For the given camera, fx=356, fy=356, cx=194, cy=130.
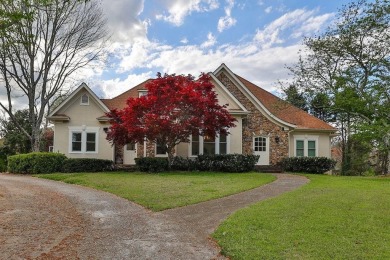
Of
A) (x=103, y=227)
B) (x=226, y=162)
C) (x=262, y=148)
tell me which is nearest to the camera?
(x=103, y=227)

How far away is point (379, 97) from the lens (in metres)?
15.7

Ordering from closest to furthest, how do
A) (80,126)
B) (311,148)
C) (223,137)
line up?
(223,137)
(80,126)
(311,148)

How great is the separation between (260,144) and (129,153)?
27.4ft

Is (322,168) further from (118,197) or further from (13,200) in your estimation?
(13,200)

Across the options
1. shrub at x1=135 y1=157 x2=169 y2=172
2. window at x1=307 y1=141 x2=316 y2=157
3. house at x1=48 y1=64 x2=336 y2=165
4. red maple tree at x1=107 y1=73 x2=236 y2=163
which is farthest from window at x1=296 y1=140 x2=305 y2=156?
shrub at x1=135 y1=157 x2=169 y2=172

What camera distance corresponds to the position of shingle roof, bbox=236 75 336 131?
23578 mm

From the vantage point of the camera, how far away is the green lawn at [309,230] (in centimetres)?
511

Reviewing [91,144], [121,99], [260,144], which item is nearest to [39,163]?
[91,144]

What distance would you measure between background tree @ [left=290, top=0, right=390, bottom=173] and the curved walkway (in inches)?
335

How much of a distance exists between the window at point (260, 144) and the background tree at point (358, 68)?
4.09m

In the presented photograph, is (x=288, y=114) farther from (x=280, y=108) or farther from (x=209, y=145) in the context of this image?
(x=209, y=145)

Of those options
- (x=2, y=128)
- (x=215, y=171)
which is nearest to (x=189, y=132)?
(x=215, y=171)

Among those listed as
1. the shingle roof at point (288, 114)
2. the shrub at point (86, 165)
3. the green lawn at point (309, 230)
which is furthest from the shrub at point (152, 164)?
the green lawn at point (309, 230)

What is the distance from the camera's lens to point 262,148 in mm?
22688
